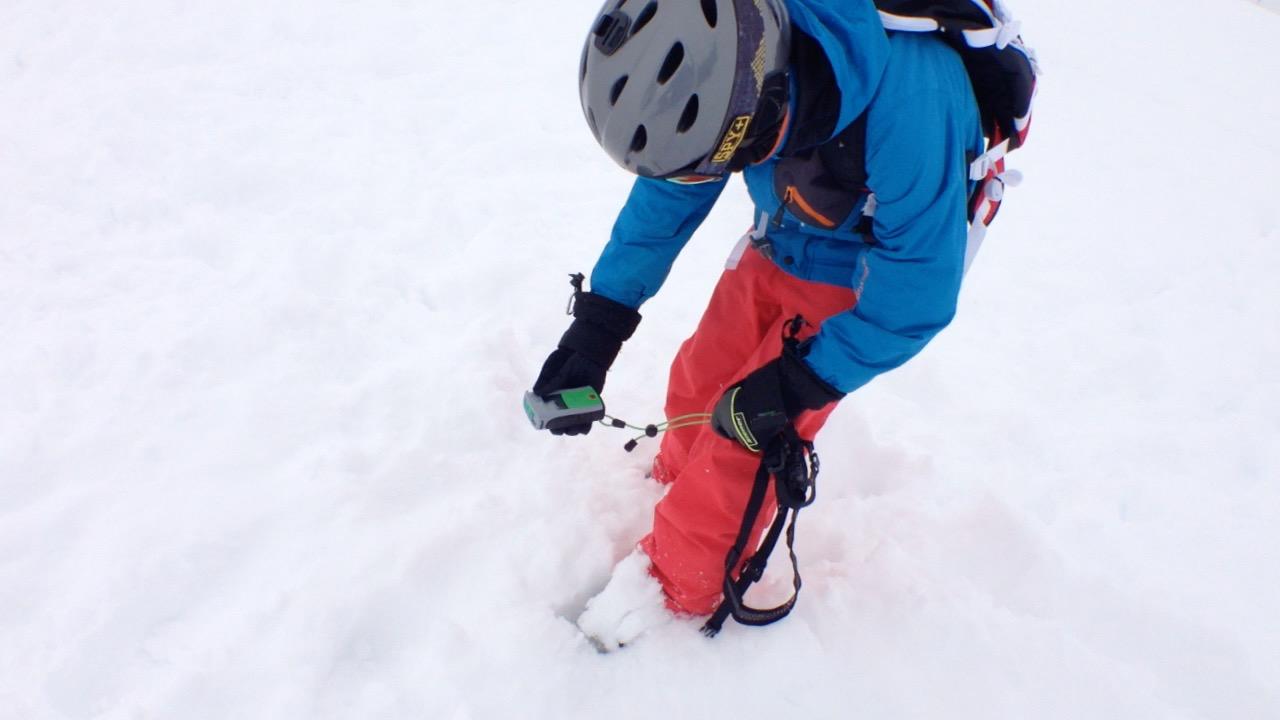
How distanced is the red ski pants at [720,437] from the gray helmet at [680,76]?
0.58 meters

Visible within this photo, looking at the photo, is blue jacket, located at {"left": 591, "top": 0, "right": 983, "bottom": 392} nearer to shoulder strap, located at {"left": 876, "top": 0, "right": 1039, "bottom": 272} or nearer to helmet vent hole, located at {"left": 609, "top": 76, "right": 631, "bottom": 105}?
shoulder strap, located at {"left": 876, "top": 0, "right": 1039, "bottom": 272}

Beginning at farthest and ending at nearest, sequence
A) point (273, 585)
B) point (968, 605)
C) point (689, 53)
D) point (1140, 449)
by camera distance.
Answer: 1. point (1140, 449)
2. point (968, 605)
3. point (273, 585)
4. point (689, 53)

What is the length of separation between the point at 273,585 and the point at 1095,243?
4.82 metres

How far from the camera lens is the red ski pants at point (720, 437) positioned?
1.90 m

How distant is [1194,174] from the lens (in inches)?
209

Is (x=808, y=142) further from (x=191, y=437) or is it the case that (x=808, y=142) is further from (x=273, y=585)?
(x=191, y=437)

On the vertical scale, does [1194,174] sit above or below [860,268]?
below

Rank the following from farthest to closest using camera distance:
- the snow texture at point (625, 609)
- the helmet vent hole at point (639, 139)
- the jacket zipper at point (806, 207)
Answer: the snow texture at point (625, 609)
the jacket zipper at point (806, 207)
the helmet vent hole at point (639, 139)

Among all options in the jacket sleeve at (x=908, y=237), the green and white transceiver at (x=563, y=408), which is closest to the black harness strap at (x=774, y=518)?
the jacket sleeve at (x=908, y=237)

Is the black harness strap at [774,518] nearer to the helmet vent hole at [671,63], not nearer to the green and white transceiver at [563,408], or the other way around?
the green and white transceiver at [563,408]

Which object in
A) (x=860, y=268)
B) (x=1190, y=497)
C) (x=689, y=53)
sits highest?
(x=689, y=53)

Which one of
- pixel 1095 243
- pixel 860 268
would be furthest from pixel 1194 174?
pixel 860 268

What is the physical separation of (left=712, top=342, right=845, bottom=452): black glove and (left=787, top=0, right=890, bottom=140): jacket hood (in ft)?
2.03

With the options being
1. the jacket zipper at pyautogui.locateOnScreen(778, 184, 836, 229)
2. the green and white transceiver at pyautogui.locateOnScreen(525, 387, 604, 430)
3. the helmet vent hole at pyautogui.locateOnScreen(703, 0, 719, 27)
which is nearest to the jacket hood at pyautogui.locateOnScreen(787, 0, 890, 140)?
the helmet vent hole at pyautogui.locateOnScreen(703, 0, 719, 27)
